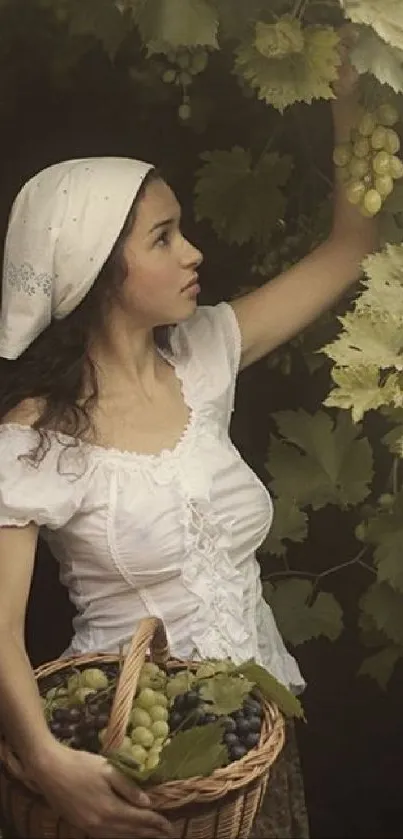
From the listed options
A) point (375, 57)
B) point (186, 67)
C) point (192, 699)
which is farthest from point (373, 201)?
point (192, 699)

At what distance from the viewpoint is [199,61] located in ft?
3.47

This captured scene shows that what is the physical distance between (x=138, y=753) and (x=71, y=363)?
32 centimetres

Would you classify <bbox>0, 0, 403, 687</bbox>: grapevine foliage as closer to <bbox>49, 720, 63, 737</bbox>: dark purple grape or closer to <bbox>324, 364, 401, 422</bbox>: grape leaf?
<bbox>324, 364, 401, 422</bbox>: grape leaf

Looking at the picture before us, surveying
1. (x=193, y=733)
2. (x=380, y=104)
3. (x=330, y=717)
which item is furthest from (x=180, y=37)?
(x=330, y=717)

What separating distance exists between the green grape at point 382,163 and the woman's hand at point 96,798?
1.69ft

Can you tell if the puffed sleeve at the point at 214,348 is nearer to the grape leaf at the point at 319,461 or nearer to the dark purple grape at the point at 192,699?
the grape leaf at the point at 319,461

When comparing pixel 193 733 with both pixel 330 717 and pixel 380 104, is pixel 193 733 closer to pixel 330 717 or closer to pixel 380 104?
pixel 330 717

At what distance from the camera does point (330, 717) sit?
1.16 meters

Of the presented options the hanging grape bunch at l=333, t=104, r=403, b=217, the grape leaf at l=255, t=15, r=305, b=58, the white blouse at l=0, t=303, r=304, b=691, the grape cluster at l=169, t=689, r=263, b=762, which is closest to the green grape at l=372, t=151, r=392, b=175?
the hanging grape bunch at l=333, t=104, r=403, b=217

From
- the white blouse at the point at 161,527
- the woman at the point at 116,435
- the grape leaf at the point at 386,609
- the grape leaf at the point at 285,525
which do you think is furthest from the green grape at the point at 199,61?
the grape leaf at the point at 386,609

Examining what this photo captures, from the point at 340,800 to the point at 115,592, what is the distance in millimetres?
381

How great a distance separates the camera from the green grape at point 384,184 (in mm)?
991

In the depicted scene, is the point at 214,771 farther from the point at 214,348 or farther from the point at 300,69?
the point at 300,69

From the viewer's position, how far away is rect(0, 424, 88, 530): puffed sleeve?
0.92m
